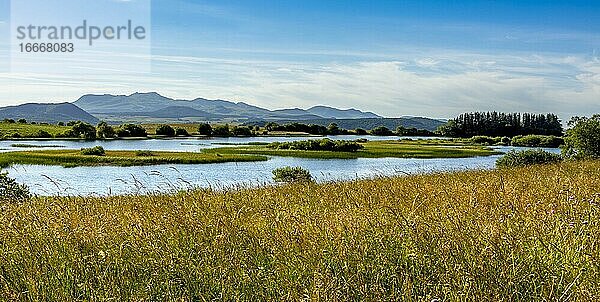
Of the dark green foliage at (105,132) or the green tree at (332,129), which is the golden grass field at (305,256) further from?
the green tree at (332,129)

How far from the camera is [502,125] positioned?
11919 centimetres

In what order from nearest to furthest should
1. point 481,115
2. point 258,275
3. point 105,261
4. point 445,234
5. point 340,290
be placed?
1. point 340,290
2. point 258,275
3. point 105,261
4. point 445,234
5. point 481,115

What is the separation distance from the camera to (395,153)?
2400 inches

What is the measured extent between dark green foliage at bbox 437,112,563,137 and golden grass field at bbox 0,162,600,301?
11670cm

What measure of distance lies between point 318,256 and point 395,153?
56.3 meters

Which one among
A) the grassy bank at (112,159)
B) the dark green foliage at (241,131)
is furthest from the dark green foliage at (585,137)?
the dark green foliage at (241,131)

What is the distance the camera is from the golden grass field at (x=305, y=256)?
4.70 m

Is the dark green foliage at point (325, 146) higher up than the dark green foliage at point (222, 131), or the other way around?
the dark green foliage at point (222, 131)

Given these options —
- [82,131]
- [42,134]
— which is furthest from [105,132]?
[42,134]

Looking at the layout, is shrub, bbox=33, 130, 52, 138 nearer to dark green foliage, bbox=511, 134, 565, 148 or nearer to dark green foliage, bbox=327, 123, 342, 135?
dark green foliage, bbox=327, 123, 342, 135

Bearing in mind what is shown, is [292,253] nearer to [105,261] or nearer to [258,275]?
[258,275]

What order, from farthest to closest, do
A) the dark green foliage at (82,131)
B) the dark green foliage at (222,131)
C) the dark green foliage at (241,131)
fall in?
the dark green foliage at (222,131), the dark green foliage at (241,131), the dark green foliage at (82,131)

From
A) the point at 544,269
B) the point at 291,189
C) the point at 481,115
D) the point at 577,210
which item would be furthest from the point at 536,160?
the point at 481,115

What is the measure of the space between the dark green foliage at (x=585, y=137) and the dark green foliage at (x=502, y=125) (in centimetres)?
9154
